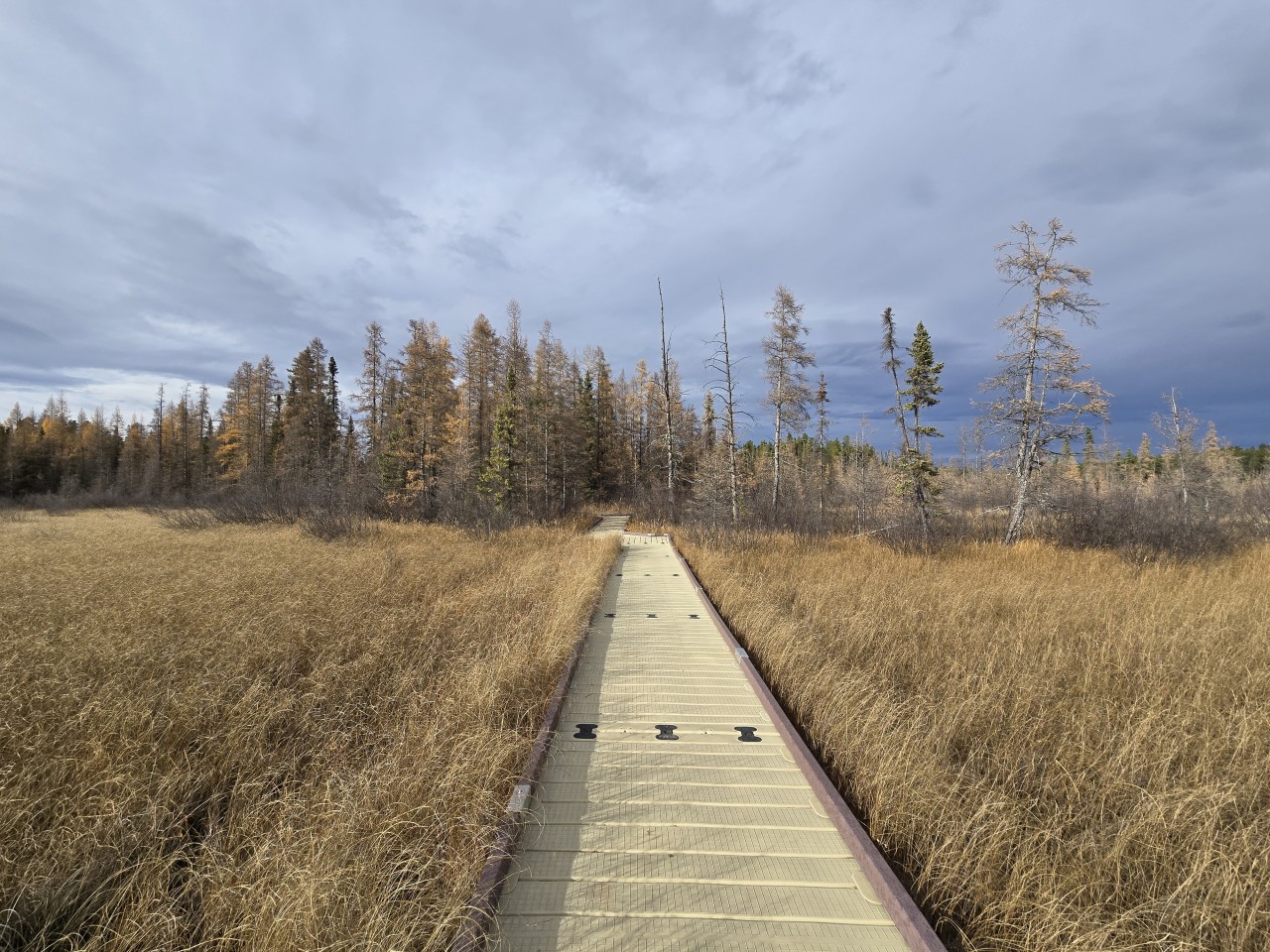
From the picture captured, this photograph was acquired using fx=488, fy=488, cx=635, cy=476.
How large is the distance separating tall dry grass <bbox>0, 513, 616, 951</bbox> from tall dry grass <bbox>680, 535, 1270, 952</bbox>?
2.58m

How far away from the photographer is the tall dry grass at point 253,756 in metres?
2.24

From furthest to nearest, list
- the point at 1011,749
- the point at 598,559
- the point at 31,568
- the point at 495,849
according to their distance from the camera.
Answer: the point at 598,559, the point at 31,568, the point at 1011,749, the point at 495,849

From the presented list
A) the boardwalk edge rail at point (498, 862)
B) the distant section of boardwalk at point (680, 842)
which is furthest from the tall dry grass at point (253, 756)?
the distant section of boardwalk at point (680, 842)

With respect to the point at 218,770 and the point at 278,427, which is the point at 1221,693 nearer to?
the point at 218,770

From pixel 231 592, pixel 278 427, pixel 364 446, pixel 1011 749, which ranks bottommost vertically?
pixel 1011 749

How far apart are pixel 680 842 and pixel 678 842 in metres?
0.01

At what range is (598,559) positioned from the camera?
12203mm

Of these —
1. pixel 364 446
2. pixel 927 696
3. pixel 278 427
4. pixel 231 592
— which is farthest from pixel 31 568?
pixel 278 427

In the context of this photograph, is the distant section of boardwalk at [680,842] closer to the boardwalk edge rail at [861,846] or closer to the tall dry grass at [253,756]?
the boardwalk edge rail at [861,846]

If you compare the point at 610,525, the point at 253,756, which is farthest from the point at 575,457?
the point at 253,756

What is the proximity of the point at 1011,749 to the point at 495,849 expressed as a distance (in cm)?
408

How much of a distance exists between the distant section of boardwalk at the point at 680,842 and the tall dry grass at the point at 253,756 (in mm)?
374

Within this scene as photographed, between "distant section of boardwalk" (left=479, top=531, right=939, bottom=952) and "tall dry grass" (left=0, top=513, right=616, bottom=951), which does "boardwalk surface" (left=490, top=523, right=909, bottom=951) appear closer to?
"distant section of boardwalk" (left=479, top=531, right=939, bottom=952)

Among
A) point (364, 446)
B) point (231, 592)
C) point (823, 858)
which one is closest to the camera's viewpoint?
point (823, 858)
